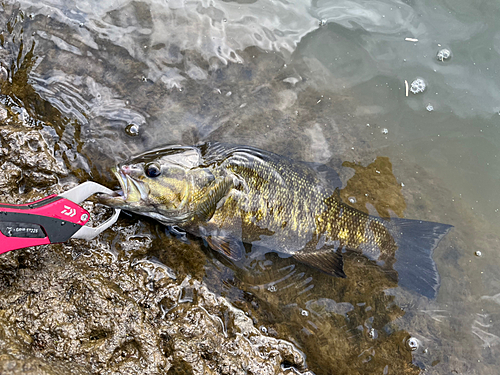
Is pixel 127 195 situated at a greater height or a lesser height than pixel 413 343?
greater

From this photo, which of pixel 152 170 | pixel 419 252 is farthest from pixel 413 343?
pixel 152 170

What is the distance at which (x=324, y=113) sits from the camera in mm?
4266

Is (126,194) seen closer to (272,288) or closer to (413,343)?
(272,288)

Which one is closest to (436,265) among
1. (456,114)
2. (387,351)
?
(387,351)

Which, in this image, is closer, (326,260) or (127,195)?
(127,195)

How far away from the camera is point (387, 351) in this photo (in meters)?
3.75

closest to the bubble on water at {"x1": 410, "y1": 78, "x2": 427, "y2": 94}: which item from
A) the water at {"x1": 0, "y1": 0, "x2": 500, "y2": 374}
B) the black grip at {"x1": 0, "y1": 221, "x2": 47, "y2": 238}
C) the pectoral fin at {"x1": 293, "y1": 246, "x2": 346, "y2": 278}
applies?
the water at {"x1": 0, "y1": 0, "x2": 500, "y2": 374}

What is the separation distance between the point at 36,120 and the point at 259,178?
8.16 ft

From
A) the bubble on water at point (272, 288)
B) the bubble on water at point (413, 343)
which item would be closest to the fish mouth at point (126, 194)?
the bubble on water at point (272, 288)

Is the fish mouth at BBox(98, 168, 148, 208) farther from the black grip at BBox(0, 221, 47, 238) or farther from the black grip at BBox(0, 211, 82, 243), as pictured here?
the black grip at BBox(0, 221, 47, 238)

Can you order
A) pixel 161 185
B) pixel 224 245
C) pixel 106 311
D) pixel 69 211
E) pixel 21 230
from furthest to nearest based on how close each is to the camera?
pixel 224 245
pixel 161 185
pixel 106 311
pixel 69 211
pixel 21 230

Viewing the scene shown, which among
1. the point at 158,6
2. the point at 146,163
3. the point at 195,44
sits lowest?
the point at 146,163

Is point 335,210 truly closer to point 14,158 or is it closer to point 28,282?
point 28,282

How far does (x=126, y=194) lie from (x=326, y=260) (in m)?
2.19
